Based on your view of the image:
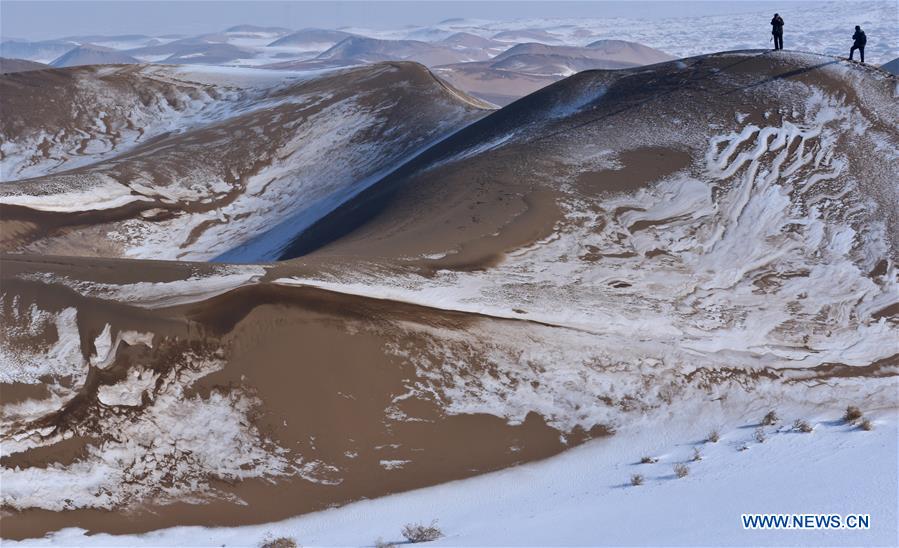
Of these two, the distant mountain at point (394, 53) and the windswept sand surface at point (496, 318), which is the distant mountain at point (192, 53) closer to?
the distant mountain at point (394, 53)

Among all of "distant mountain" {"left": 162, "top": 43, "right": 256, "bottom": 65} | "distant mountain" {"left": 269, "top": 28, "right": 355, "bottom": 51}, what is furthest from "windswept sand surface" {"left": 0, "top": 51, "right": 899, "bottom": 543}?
"distant mountain" {"left": 269, "top": 28, "right": 355, "bottom": 51}

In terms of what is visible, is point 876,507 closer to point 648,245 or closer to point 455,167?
point 648,245

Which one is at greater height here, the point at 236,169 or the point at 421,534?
the point at 236,169

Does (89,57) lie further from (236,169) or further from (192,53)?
(236,169)

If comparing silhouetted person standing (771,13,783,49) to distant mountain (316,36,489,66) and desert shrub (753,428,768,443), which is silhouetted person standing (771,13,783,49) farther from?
distant mountain (316,36,489,66)

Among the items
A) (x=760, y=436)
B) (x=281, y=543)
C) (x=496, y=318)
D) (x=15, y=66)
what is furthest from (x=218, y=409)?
(x=15, y=66)

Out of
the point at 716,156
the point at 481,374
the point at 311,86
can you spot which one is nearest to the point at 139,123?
the point at 311,86
